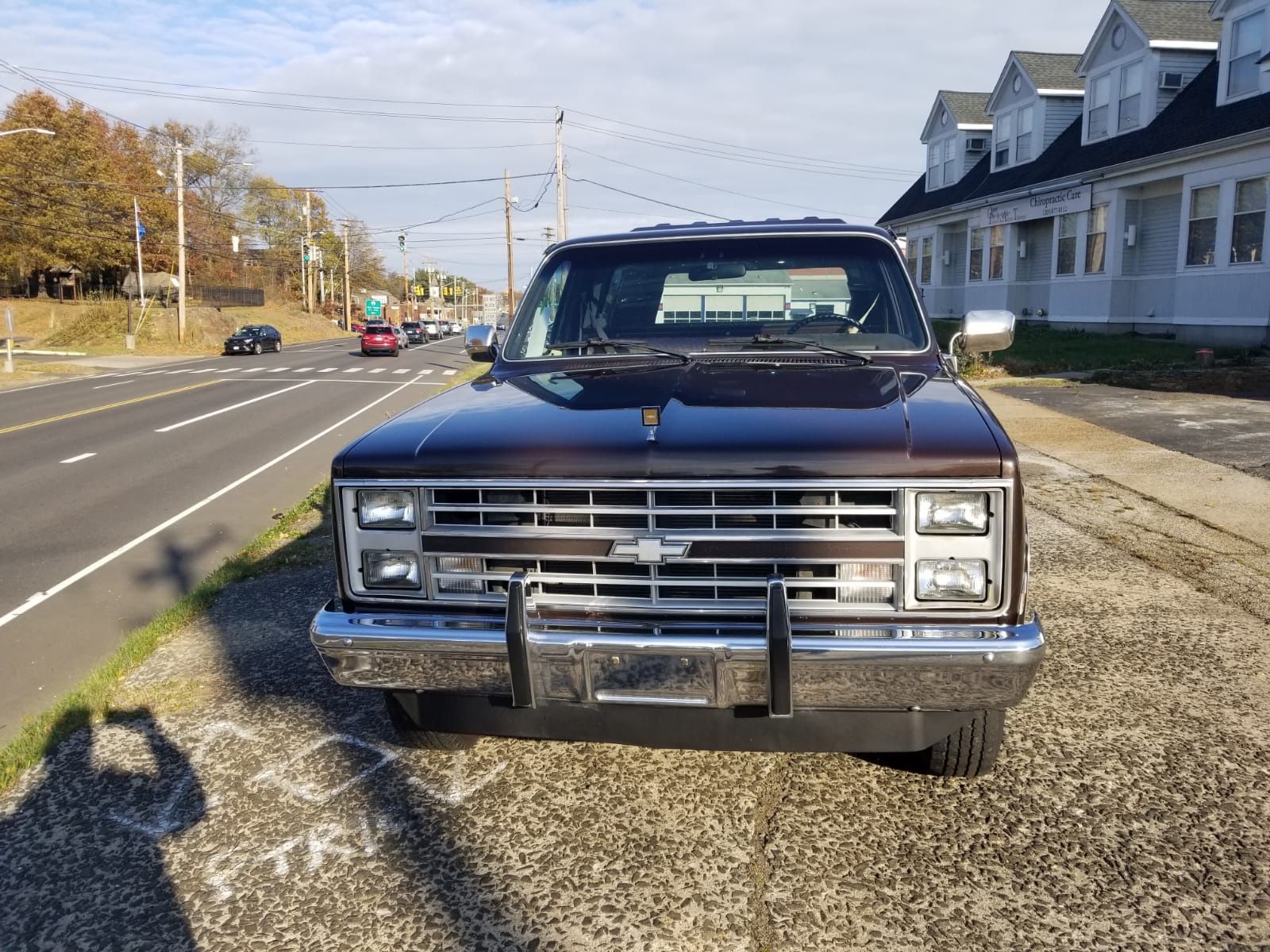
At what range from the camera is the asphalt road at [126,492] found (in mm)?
6328

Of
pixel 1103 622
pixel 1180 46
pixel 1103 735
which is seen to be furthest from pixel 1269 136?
pixel 1103 735

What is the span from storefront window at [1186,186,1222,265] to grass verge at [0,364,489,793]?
19.2 m

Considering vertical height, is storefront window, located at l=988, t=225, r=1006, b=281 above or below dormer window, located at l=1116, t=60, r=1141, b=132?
below

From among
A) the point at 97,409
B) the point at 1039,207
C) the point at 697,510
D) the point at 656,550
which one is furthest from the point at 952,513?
the point at 1039,207

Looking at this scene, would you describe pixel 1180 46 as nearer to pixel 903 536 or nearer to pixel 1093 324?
pixel 1093 324

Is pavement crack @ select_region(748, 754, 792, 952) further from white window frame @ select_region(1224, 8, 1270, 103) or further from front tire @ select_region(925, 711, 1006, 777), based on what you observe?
white window frame @ select_region(1224, 8, 1270, 103)

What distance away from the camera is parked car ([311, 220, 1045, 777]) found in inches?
111

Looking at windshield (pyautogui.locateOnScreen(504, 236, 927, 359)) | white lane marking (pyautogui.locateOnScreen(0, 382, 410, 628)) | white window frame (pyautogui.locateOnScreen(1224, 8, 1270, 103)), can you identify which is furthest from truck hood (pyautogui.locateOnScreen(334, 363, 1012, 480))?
white window frame (pyautogui.locateOnScreen(1224, 8, 1270, 103))

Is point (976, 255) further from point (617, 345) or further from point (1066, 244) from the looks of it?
point (617, 345)

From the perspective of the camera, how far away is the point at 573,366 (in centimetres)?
429

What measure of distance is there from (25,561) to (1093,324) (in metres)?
23.6

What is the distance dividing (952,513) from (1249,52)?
22497 mm

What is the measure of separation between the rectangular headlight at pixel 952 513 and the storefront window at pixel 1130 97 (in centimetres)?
2545

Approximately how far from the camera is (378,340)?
4341 cm
